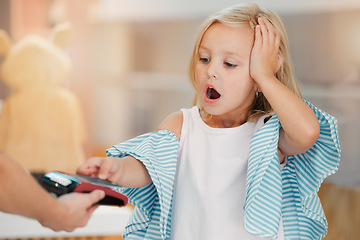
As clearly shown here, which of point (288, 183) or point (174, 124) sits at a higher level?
point (174, 124)

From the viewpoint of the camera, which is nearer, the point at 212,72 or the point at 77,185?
the point at 77,185

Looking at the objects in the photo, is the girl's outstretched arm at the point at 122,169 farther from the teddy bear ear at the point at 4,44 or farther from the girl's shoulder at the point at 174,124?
the teddy bear ear at the point at 4,44

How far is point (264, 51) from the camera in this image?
0.81m

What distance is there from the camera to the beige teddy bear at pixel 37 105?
1.69 metres

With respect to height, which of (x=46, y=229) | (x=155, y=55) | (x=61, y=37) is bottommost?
(x=46, y=229)

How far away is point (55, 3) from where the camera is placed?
1866mm

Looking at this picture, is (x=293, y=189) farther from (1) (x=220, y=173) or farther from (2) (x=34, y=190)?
(2) (x=34, y=190)

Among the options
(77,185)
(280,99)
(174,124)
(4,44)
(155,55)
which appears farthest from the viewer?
(155,55)

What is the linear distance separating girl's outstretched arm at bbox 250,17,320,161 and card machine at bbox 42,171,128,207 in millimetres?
301

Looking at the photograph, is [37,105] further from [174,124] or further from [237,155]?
[237,155]

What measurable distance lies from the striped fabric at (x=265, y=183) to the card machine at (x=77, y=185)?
101 millimetres

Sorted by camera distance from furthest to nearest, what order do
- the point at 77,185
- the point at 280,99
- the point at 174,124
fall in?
the point at 174,124 → the point at 280,99 → the point at 77,185

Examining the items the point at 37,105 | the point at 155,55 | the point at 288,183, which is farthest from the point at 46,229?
the point at 155,55

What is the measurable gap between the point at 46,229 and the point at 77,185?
89 centimetres
